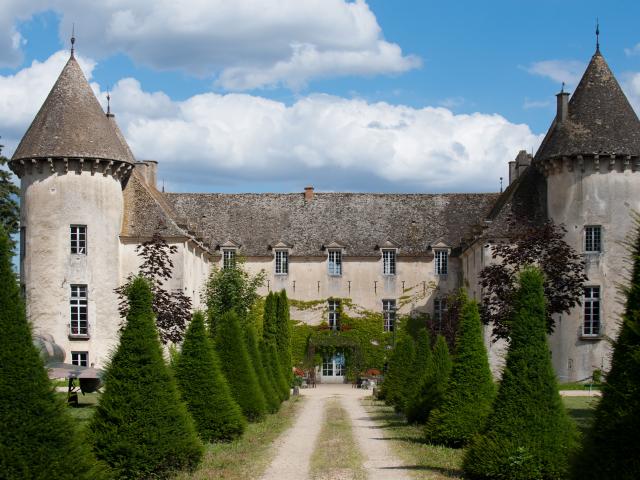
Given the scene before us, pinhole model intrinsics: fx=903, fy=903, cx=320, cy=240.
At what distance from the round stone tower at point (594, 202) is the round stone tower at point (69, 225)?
19.0 metres

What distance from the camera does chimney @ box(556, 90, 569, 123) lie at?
39.0 metres

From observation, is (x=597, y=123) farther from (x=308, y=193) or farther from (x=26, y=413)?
(x=26, y=413)

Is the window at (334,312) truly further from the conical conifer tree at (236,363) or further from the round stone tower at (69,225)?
the conical conifer tree at (236,363)

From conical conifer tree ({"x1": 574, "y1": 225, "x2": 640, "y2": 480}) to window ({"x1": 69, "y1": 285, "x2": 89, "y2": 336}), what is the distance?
32160 millimetres

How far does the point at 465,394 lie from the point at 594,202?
22.5m

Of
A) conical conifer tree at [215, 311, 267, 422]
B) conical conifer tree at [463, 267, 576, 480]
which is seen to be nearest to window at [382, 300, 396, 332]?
conical conifer tree at [215, 311, 267, 422]

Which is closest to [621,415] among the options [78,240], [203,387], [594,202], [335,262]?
[203,387]

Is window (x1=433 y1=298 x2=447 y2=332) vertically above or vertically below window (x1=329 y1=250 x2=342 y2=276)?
below

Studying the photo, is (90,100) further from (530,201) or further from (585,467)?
(585,467)

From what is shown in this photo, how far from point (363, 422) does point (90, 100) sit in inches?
842

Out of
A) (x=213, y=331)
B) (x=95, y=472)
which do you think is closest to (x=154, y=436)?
(x=95, y=472)

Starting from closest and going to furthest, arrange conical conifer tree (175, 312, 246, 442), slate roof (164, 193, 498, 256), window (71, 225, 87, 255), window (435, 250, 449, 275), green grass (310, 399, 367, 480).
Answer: green grass (310, 399, 367, 480), conical conifer tree (175, 312, 246, 442), window (71, 225, 87, 255), window (435, 250, 449, 275), slate roof (164, 193, 498, 256)

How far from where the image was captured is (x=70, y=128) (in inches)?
1492

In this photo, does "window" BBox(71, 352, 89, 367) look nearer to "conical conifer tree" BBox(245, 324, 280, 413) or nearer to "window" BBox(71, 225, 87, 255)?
"window" BBox(71, 225, 87, 255)
